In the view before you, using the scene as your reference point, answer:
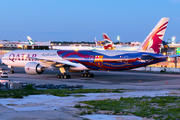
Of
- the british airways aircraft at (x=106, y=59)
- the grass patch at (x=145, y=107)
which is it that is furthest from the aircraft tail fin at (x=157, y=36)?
the grass patch at (x=145, y=107)

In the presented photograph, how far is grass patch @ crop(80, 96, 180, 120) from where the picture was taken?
527 inches

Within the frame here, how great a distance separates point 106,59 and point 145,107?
70.9 feet

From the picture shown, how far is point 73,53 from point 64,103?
22.9 metres

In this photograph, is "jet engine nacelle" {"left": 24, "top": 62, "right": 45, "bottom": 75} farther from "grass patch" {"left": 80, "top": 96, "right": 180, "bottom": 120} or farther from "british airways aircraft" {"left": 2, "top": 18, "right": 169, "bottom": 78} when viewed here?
"grass patch" {"left": 80, "top": 96, "right": 180, "bottom": 120}

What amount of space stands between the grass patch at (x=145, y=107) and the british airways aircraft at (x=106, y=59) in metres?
17.1

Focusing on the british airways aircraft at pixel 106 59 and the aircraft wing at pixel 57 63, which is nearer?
the british airways aircraft at pixel 106 59

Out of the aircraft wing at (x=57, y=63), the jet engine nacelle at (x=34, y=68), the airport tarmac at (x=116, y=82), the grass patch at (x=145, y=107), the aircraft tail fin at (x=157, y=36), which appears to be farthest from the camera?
the jet engine nacelle at (x=34, y=68)

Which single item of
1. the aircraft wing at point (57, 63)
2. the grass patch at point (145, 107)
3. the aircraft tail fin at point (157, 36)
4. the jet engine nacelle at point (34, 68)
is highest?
the aircraft tail fin at point (157, 36)

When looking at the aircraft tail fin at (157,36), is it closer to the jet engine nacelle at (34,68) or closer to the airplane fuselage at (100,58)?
the airplane fuselage at (100,58)

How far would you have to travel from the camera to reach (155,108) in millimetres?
15008

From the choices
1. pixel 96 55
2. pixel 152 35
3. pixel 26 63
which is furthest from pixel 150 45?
pixel 26 63

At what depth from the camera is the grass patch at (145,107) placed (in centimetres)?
1338

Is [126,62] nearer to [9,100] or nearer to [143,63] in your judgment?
[143,63]

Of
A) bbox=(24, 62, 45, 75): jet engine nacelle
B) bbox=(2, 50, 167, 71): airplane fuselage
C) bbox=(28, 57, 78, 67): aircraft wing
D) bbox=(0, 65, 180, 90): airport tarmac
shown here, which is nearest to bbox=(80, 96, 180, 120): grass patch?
bbox=(0, 65, 180, 90): airport tarmac
